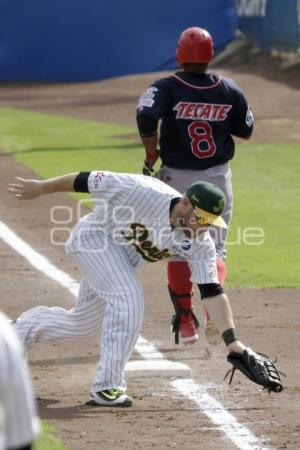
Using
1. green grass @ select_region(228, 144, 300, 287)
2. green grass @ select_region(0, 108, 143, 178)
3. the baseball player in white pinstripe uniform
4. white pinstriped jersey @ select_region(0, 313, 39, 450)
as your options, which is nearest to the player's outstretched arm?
the baseball player in white pinstripe uniform

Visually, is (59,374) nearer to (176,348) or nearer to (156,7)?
(176,348)

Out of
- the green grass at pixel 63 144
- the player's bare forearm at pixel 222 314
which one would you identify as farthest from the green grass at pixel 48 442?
the green grass at pixel 63 144

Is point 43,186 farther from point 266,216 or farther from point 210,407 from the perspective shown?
point 266,216

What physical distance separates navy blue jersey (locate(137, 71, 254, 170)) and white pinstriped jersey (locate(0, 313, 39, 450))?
503 cm

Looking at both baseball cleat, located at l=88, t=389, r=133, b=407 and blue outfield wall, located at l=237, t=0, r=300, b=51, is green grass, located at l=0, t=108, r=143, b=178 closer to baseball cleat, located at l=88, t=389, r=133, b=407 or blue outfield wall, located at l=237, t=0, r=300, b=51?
blue outfield wall, located at l=237, t=0, r=300, b=51

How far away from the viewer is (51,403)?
21.7 ft

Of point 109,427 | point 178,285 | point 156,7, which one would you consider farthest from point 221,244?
point 156,7

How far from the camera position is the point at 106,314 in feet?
21.2

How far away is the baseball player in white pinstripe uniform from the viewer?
6.33m

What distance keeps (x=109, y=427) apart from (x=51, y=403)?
0.58 meters

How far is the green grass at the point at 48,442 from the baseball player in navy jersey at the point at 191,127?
200 cm

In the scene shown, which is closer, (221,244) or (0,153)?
(221,244)

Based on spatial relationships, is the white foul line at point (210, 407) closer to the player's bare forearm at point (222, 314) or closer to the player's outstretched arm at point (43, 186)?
the player's bare forearm at point (222, 314)

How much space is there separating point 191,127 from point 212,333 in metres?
1.32
